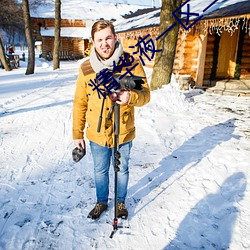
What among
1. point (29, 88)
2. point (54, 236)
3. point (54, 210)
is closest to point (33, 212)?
point (54, 210)

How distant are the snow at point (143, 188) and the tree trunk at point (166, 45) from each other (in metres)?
2.04

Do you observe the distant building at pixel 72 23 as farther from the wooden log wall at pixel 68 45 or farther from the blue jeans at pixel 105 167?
the blue jeans at pixel 105 167

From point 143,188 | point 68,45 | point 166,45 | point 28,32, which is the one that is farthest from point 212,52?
point 68,45

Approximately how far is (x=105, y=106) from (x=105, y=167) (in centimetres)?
67

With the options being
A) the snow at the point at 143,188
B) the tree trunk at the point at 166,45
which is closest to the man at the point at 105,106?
the snow at the point at 143,188

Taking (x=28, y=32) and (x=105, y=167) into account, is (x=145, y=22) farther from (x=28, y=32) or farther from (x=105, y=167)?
(x=105, y=167)

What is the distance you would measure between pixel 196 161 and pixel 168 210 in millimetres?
1378

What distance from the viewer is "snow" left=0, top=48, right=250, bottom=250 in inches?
87.0

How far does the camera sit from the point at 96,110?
81.3 inches

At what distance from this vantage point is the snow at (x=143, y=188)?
2209 mm

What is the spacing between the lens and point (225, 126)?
5.40m

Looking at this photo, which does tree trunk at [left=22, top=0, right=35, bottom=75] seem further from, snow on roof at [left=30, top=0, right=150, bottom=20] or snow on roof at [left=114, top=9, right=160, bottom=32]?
snow on roof at [left=30, top=0, right=150, bottom=20]

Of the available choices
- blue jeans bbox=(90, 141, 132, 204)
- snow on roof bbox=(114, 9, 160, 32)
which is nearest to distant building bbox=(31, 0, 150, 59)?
snow on roof bbox=(114, 9, 160, 32)

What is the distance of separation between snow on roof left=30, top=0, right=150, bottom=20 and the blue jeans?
3355 centimetres
